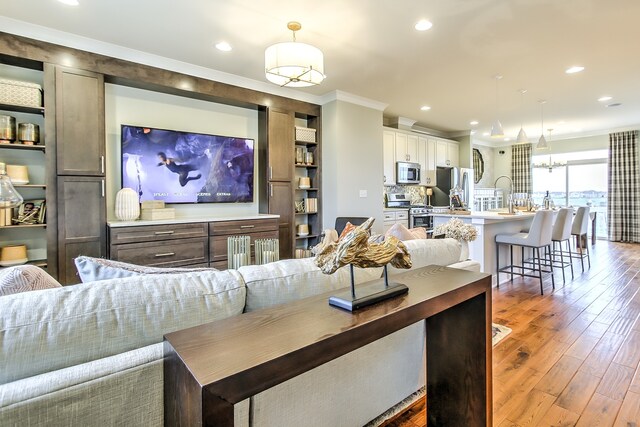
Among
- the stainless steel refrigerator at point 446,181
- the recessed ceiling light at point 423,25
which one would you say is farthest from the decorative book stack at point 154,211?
the stainless steel refrigerator at point 446,181

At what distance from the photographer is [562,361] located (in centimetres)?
221

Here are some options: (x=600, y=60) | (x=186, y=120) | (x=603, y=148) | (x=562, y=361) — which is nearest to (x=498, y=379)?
(x=562, y=361)

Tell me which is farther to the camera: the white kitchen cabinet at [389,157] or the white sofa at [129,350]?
the white kitchen cabinet at [389,157]

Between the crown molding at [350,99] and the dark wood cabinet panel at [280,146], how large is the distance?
2.07 ft

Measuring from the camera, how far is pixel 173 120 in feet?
13.2

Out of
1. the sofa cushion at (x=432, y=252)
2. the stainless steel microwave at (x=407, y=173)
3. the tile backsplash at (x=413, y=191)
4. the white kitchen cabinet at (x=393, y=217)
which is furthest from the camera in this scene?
the tile backsplash at (x=413, y=191)

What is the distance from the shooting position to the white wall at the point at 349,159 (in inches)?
189

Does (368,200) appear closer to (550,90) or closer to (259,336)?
(550,90)

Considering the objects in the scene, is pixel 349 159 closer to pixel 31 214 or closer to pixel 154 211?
pixel 154 211

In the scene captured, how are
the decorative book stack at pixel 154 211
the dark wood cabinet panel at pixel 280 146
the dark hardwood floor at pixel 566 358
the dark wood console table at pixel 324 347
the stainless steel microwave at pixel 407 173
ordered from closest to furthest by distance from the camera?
the dark wood console table at pixel 324 347 → the dark hardwood floor at pixel 566 358 → the decorative book stack at pixel 154 211 → the dark wood cabinet panel at pixel 280 146 → the stainless steel microwave at pixel 407 173

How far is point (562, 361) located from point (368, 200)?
3388 millimetres

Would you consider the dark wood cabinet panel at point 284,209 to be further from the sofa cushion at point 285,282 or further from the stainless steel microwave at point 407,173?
the sofa cushion at point 285,282

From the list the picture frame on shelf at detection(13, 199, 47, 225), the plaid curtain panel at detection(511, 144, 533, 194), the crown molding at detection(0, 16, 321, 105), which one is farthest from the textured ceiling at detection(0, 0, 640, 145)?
the plaid curtain panel at detection(511, 144, 533, 194)

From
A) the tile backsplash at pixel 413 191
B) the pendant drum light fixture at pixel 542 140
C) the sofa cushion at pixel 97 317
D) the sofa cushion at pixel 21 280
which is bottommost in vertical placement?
the sofa cushion at pixel 97 317
